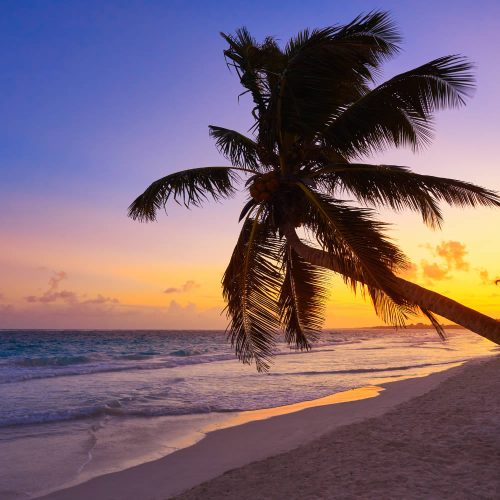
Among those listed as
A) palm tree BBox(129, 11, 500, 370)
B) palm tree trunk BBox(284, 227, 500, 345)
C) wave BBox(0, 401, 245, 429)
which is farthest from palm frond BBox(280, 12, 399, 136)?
wave BBox(0, 401, 245, 429)

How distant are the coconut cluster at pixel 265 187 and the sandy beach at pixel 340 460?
3458mm

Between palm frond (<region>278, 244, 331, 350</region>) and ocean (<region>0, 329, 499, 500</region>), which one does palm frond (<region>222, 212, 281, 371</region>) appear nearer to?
palm frond (<region>278, 244, 331, 350</region>)

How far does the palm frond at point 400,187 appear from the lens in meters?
6.23

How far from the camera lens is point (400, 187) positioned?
687 cm

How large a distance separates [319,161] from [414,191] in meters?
1.63

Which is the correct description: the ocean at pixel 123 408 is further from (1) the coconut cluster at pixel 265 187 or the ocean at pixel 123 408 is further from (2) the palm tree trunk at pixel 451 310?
(2) the palm tree trunk at pixel 451 310

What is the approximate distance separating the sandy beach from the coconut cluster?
346cm

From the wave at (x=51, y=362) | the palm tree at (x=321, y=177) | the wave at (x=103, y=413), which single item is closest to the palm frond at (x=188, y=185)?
the palm tree at (x=321, y=177)

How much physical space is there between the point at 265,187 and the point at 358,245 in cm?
158

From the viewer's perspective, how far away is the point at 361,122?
284 inches

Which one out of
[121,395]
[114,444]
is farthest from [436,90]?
[121,395]

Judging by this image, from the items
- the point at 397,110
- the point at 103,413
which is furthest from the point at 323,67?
the point at 103,413

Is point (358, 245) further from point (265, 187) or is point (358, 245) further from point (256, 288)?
point (256, 288)

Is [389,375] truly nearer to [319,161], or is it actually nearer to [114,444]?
[114,444]
